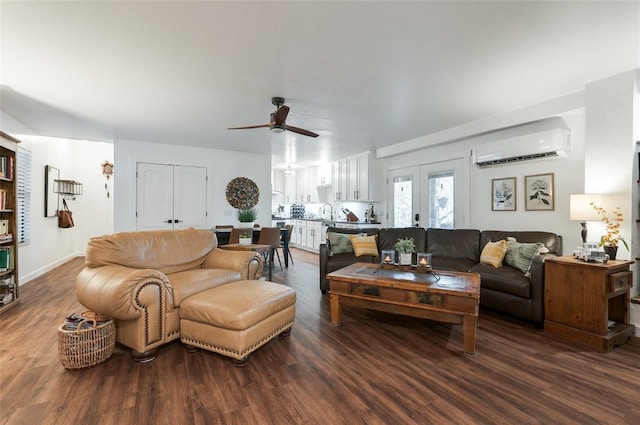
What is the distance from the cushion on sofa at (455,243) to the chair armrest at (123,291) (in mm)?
3454

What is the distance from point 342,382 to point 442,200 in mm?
4172

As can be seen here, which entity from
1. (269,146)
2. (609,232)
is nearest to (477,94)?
(609,232)

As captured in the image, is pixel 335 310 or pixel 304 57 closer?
pixel 304 57

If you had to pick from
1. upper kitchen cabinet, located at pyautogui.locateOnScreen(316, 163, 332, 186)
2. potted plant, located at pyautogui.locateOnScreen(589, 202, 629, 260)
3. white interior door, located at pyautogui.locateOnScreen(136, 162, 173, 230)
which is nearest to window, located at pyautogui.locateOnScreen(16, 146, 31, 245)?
white interior door, located at pyautogui.locateOnScreen(136, 162, 173, 230)

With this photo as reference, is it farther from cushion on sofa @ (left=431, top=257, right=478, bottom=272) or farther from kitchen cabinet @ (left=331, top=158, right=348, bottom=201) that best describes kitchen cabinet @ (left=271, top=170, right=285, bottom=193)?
cushion on sofa @ (left=431, top=257, right=478, bottom=272)

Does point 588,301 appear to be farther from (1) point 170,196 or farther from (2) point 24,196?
(2) point 24,196

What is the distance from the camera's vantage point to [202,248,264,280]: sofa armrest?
3.18 metres

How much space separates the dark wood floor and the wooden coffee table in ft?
0.86

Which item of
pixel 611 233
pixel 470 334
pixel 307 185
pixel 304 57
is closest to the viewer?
pixel 470 334

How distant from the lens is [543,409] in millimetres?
1767

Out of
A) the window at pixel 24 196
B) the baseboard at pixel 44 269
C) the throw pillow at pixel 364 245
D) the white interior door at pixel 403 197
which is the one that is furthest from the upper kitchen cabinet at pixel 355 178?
the baseboard at pixel 44 269

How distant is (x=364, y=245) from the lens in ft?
14.5

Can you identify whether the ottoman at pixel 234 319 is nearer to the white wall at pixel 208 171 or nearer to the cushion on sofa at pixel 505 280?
the cushion on sofa at pixel 505 280

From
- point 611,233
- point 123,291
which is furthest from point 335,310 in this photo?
point 611,233
